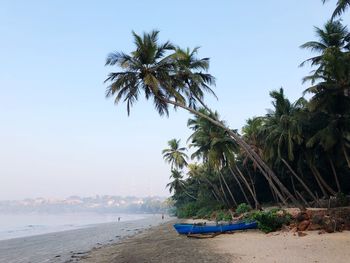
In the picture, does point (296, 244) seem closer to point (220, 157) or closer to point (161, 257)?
point (161, 257)

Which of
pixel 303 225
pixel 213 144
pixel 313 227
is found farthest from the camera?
pixel 213 144

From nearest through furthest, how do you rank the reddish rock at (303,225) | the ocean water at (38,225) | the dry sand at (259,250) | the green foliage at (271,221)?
the dry sand at (259,250) → the reddish rock at (303,225) → the green foliage at (271,221) → the ocean water at (38,225)

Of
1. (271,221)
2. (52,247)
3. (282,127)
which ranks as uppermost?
(282,127)

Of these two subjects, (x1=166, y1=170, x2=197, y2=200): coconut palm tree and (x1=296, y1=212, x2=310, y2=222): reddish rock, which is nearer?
(x1=296, y1=212, x2=310, y2=222): reddish rock

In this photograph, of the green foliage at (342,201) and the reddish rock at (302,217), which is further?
the green foliage at (342,201)

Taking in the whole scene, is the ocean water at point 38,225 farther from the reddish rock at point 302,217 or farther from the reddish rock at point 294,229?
the reddish rock at point 294,229

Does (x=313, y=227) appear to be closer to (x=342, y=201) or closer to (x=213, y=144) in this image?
(x=342, y=201)

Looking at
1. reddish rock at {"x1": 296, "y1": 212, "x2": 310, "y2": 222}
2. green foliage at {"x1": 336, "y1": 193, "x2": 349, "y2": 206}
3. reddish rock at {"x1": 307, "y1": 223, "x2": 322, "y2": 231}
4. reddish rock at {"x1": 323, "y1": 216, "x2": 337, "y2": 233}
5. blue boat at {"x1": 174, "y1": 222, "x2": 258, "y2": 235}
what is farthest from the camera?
green foliage at {"x1": 336, "y1": 193, "x2": 349, "y2": 206}

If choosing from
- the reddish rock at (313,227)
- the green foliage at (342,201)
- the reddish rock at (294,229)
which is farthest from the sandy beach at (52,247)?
the green foliage at (342,201)

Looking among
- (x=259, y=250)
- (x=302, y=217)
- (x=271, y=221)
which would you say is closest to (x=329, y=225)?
(x=302, y=217)

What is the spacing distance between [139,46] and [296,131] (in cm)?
1341

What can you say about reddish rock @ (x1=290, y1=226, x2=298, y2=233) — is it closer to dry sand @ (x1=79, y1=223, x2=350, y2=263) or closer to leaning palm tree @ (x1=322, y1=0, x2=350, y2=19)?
dry sand @ (x1=79, y1=223, x2=350, y2=263)

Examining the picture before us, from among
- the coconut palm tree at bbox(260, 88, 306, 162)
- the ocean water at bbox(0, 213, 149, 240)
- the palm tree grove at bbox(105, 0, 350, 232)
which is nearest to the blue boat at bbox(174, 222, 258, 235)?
the palm tree grove at bbox(105, 0, 350, 232)

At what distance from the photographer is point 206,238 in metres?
20.7
